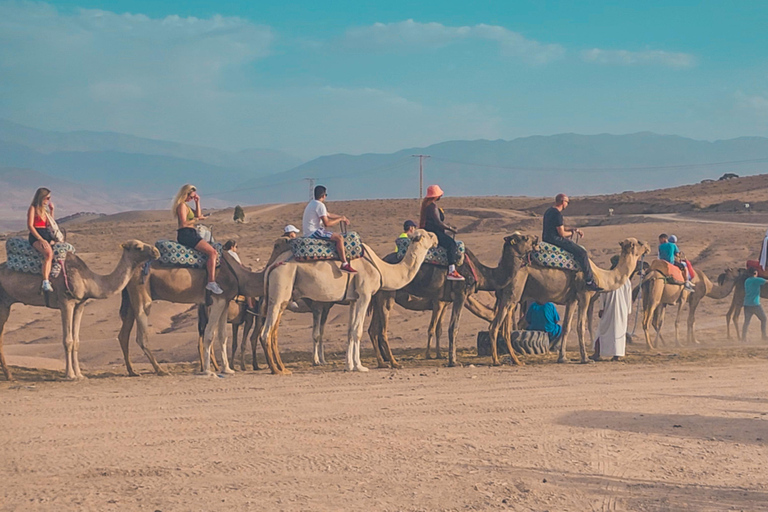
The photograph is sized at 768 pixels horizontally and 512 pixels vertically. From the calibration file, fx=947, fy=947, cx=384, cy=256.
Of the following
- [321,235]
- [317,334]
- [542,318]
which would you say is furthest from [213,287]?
[542,318]

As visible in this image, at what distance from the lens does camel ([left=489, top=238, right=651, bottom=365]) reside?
15086 mm

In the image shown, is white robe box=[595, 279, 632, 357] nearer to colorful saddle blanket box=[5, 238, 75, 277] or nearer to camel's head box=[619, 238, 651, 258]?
camel's head box=[619, 238, 651, 258]

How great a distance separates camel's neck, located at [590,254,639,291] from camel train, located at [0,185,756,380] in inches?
0.7

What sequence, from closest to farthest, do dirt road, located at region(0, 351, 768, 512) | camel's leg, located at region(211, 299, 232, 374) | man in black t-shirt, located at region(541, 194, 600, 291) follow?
dirt road, located at region(0, 351, 768, 512), camel's leg, located at region(211, 299, 232, 374), man in black t-shirt, located at region(541, 194, 600, 291)

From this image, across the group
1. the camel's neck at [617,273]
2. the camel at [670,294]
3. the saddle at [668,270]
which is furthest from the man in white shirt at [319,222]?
the saddle at [668,270]

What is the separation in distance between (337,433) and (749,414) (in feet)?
15.8

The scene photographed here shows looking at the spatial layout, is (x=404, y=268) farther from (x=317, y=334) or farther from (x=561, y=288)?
(x=561, y=288)

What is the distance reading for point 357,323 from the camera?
14.1 m

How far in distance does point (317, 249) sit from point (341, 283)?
64 cm

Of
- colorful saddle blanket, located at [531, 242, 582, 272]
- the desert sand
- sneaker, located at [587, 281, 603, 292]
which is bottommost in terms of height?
the desert sand

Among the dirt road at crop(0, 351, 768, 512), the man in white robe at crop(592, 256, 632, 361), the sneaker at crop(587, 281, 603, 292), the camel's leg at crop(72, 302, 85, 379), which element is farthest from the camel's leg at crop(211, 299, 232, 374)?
the man in white robe at crop(592, 256, 632, 361)

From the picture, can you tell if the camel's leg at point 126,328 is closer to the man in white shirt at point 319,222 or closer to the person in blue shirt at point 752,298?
the man in white shirt at point 319,222

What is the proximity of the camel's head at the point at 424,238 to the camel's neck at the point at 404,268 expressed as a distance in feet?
0.15

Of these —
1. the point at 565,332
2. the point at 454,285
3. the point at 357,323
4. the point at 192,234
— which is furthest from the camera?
the point at 565,332
